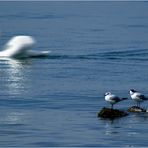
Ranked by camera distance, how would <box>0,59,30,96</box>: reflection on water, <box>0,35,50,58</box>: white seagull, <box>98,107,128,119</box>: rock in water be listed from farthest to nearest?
<box>0,35,50,58</box>: white seagull
<box>0,59,30,96</box>: reflection on water
<box>98,107,128,119</box>: rock in water

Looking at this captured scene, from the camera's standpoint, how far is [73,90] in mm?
36875

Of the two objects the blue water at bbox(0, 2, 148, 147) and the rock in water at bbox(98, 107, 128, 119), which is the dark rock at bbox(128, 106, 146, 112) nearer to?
the blue water at bbox(0, 2, 148, 147)

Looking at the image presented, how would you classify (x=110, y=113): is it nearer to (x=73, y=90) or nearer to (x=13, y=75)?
(x=73, y=90)

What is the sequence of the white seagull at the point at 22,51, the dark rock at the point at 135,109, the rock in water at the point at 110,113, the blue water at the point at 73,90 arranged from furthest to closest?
the white seagull at the point at 22,51, the dark rock at the point at 135,109, the rock in water at the point at 110,113, the blue water at the point at 73,90

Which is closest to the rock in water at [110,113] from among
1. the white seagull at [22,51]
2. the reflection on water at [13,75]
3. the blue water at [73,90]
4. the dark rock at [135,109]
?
the blue water at [73,90]

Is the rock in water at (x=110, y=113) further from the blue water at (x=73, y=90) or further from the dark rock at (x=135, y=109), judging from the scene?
the dark rock at (x=135, y=109)

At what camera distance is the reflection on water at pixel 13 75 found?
123ft

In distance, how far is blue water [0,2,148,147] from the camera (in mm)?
26156

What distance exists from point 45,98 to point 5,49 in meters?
20.6

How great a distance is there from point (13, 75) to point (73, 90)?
6324mm

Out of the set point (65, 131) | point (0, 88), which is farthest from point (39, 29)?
point (65, 131)

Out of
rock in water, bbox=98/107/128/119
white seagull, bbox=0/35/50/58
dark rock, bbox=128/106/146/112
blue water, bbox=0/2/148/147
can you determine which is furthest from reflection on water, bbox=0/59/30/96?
rock in water, bbox=98/107/128/119

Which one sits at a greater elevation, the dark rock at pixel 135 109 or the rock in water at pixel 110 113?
the dark rock at pixel 135 109

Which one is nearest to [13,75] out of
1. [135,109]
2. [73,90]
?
[73,90]
